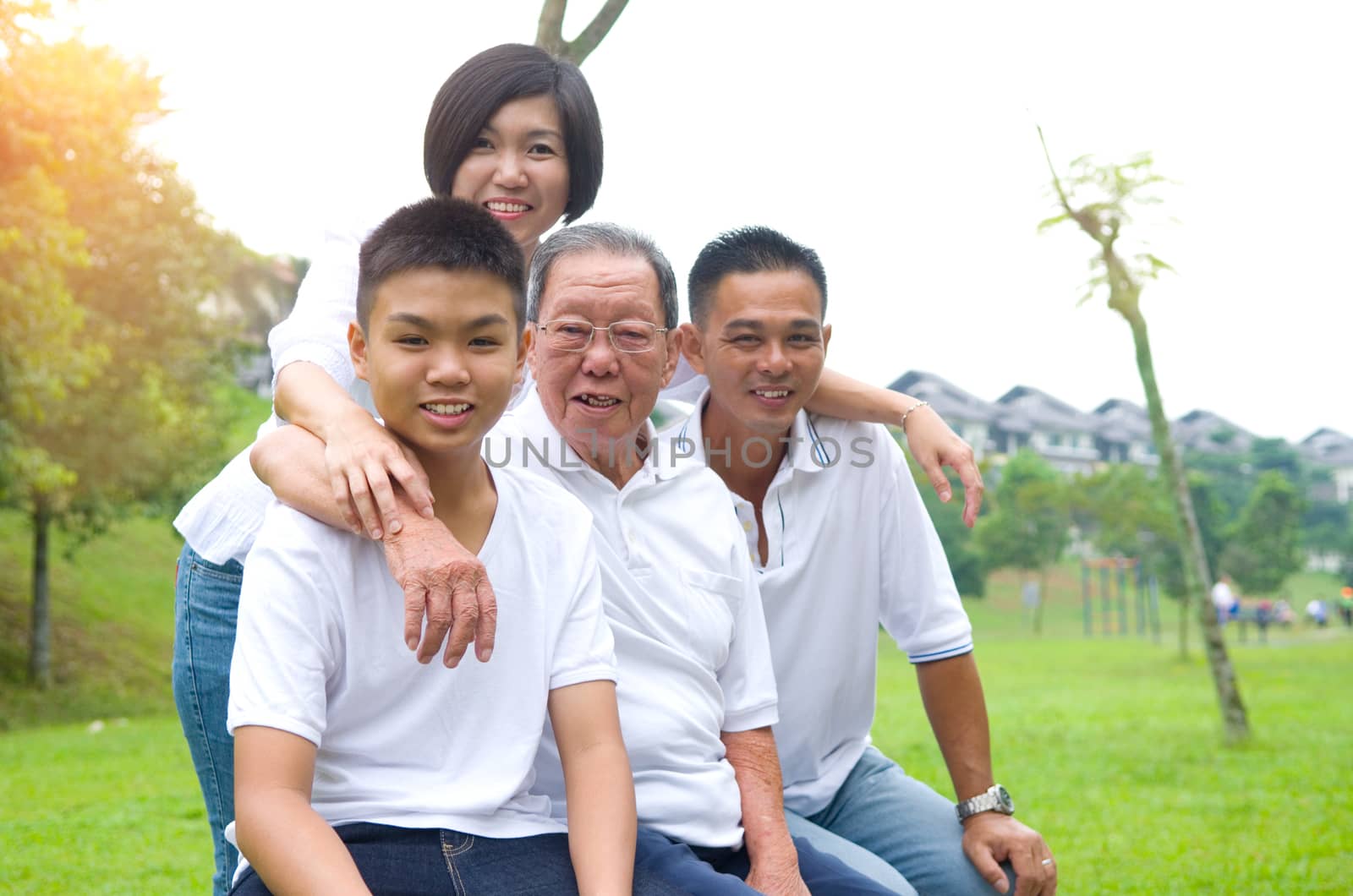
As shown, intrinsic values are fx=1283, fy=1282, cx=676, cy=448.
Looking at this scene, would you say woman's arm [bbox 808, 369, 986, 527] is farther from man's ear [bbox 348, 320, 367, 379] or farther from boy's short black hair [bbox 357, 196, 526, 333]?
man's ear [bbox 348, 320, 367, 379]

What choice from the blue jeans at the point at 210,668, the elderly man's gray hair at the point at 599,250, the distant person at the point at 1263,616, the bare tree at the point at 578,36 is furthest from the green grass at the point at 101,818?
the distant person at the point at 1263,616

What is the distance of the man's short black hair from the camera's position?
316 cm

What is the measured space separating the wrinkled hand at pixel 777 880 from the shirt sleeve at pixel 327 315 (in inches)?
50.5

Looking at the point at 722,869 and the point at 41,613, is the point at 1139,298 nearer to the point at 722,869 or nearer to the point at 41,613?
the point at 722,869

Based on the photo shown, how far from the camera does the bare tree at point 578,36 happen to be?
465 centimetres

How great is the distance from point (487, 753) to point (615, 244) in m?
1.17

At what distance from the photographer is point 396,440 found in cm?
223

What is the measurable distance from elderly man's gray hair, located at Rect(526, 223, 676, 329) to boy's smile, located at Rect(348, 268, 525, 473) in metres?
0.53

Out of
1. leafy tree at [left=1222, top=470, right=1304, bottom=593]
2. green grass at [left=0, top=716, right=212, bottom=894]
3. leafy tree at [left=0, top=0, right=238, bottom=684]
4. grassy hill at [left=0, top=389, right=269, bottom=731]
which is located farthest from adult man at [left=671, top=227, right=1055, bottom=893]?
leafy tree at [left=1222, top=470, right=1304, bottom=593]

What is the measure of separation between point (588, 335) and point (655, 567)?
20.2 inches

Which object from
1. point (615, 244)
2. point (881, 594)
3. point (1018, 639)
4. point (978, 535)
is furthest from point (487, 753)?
point (978, 535)

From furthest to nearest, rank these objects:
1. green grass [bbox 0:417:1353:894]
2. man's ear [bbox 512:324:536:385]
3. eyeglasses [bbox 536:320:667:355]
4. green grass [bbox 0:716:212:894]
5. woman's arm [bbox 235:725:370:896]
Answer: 1. green grass [bbox 0:417:1353:894]
2. green grass [bbox 0:716:212:894]
3. eyeglasses [bbox 536:320:667:355]
4. man's ear [bbox 512:324:536:385]
5. woman's arm [bbox 235:725:370:896]

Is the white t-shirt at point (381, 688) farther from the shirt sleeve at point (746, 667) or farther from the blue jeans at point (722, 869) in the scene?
the shirt sleeve at point (746, 667)

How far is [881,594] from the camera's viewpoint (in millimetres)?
3398
